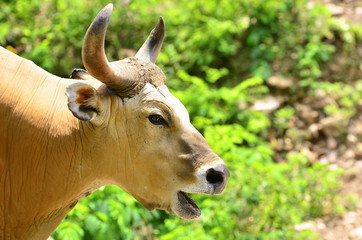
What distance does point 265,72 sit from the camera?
350 inches

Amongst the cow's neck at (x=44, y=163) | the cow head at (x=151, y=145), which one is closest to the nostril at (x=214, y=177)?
the cow head at (x=151, y=145)

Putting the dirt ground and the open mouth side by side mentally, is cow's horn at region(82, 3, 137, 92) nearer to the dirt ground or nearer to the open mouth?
the open mouth

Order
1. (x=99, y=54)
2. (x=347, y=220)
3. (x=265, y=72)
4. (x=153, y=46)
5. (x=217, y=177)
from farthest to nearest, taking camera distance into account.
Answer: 1. (x=265, y=72)
2. (x=347, y=220)
3. (x=153, y=46)
4. (x=217, y=177)
5. (x=99, y=54)

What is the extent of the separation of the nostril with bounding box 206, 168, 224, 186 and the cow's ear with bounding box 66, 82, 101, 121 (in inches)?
29.9

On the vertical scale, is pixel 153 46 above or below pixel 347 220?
above

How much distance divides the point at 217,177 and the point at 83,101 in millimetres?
912

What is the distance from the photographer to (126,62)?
3.30 meters

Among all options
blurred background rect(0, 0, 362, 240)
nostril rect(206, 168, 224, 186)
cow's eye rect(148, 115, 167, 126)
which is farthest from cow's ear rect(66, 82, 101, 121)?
blurred background rect(0, 0, 362, 240)

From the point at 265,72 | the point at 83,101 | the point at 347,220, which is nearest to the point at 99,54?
the point at 83,101

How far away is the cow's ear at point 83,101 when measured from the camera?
296 centimetres

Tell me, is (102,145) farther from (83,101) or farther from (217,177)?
(217,177)

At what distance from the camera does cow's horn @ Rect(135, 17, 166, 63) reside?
143 inches

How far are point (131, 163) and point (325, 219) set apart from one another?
4.92 metres

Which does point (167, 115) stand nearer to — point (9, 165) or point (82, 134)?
point (82, 134)
